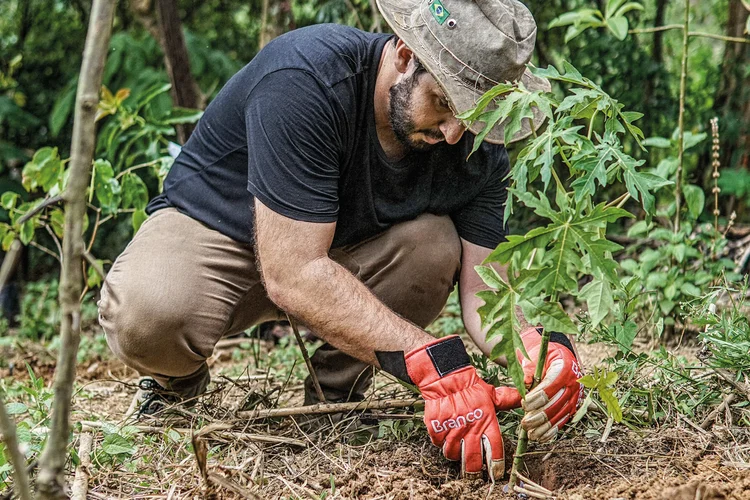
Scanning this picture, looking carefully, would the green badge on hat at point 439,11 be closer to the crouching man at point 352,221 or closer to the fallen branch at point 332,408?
the crouching man at point 352,221

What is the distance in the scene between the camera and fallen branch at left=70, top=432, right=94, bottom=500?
1474 millimetres

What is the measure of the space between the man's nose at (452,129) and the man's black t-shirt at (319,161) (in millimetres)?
224

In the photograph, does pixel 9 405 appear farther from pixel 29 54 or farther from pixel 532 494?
pixel 29 54

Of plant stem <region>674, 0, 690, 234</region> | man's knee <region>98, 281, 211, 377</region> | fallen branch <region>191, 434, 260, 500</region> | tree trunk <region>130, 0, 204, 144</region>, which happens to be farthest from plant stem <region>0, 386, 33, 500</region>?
tree trunk <region>130, 0, 204, 144</region>

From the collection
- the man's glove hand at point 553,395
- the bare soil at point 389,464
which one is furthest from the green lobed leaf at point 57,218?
the man's glove hand at point 553,395

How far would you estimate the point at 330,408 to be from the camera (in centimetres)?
191

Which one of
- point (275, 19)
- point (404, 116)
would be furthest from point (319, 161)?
point (275, 19)

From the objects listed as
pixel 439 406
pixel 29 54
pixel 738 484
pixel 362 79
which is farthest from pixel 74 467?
pixel 29 54

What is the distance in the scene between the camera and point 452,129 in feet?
6.14

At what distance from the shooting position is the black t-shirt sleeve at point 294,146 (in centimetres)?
179

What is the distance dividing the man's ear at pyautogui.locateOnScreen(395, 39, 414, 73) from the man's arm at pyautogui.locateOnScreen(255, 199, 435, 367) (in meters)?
0.46

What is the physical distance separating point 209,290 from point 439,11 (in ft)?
3.24

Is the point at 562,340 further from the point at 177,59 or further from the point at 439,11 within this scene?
the point at 177,59

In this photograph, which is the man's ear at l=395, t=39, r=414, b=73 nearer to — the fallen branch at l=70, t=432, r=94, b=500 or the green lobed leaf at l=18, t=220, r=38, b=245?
the fallen branch at l=70, t=432, r=94, b=500
